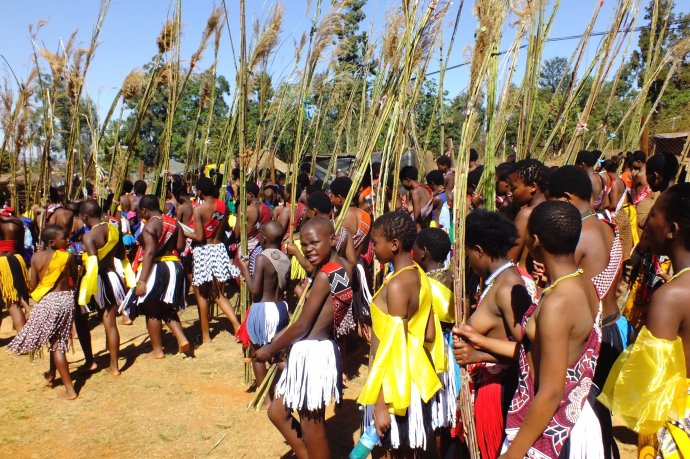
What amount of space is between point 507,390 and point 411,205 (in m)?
4.75

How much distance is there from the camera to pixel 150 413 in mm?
4734

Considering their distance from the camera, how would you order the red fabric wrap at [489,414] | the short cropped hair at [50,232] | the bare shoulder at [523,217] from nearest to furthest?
the red fabric wrap at [489,414] → the bare shoulder at [523,217] → the short cropped hair at [50,232]

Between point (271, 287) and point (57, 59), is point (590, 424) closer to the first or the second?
point (271, 287)

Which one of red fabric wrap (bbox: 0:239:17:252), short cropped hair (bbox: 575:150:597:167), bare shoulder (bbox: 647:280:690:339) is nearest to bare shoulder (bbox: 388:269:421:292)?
bare shoulder (bbox: 647:280:690:339)

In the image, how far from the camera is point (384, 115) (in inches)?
150

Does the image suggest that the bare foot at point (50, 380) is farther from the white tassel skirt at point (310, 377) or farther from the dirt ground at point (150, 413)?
the white tassel skirt at point (310, 377)

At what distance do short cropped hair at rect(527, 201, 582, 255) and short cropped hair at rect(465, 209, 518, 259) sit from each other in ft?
1.61

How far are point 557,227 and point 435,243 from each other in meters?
1.48

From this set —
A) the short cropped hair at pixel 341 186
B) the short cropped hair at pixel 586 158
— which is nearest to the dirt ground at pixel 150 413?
the short cropped hair at pixel 341 186

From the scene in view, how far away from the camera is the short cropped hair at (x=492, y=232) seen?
2.65m

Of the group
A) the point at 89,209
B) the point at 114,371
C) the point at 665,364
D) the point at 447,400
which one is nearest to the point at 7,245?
the point at 89,209

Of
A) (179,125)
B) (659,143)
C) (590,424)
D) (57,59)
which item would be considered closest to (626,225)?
(590,424)

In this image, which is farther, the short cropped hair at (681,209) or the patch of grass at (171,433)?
the patch of grass at (171,433)

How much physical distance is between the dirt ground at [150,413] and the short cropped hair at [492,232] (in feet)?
7.28
